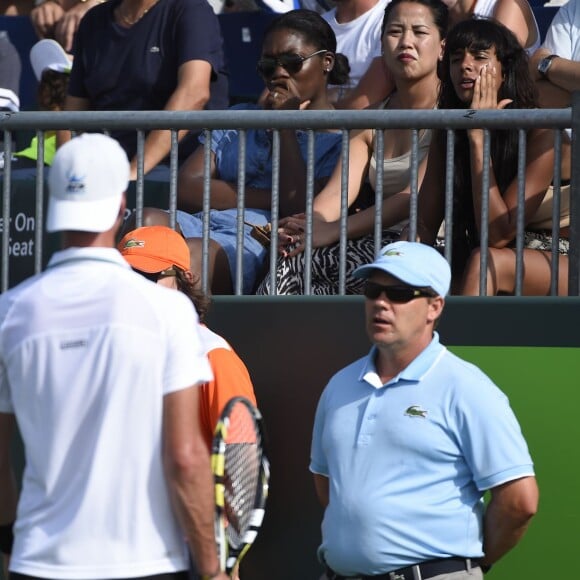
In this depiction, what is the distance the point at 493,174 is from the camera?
553 centimetres

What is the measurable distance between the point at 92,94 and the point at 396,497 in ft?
11.4

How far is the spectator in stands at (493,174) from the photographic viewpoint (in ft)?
17.8

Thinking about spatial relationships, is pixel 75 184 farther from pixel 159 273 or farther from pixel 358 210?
pixel 358 210

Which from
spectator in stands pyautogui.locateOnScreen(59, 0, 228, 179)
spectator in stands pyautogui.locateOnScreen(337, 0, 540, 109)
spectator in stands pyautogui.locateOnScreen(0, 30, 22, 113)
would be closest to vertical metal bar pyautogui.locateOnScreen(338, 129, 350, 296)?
spectator in stands pyautogui.locateOnScreen(59, 0, 228, 179)

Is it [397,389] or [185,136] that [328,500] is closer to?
[397,389]

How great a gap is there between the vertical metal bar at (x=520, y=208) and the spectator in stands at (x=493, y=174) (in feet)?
0.20

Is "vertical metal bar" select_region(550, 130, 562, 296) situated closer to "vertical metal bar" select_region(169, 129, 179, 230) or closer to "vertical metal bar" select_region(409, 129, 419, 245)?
"vertical metal bar" select_region(409, 129, 419, 245)

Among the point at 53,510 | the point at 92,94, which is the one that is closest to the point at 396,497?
the point at 53,510

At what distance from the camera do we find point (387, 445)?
14.3 feet

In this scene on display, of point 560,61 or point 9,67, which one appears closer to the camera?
point 560,61

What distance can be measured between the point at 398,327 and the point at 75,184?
151 centimetres

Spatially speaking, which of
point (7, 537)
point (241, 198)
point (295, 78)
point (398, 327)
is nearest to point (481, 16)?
point (295, 78)

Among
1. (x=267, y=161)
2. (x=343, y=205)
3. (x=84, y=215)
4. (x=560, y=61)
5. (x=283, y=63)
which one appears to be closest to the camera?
(x=84, y=215)

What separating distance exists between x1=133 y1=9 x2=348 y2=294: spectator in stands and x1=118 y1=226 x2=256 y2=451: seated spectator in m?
0.43
